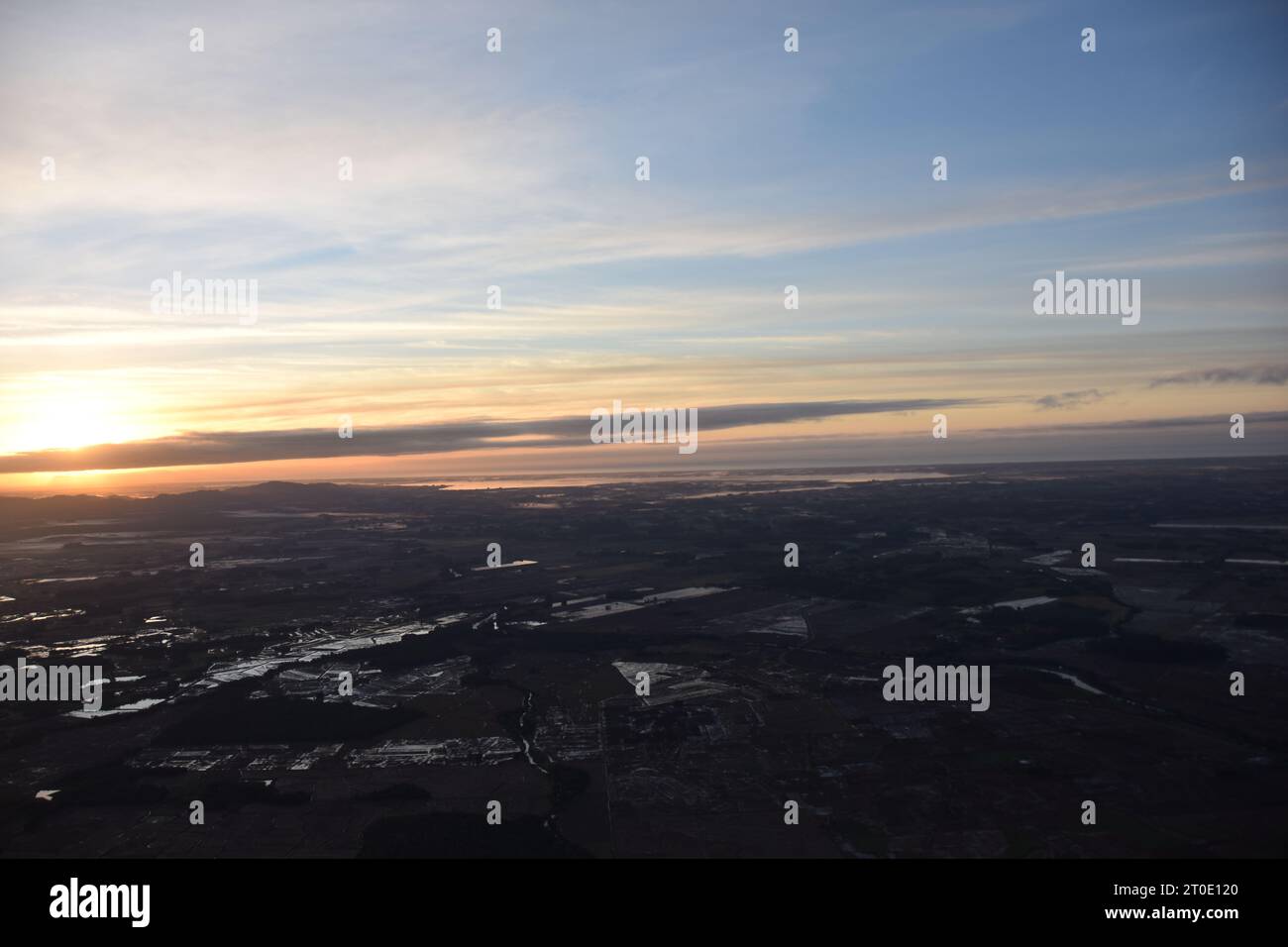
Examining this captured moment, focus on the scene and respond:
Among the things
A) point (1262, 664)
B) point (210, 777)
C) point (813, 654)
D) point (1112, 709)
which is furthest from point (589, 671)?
point (1262, 664)

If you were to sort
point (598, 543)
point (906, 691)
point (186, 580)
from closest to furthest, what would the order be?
point (906, 691) < point (186, 580) < point (598, 543)

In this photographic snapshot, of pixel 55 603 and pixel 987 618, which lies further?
pixel 55 603

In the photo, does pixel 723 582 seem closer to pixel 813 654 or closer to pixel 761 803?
pixel 813 654

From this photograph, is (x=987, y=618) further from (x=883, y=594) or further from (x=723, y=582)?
(x=723, y=582)

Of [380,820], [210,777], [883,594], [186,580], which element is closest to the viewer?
[380,820]

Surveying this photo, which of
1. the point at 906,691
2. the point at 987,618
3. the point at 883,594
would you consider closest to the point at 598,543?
the point at 883,594
